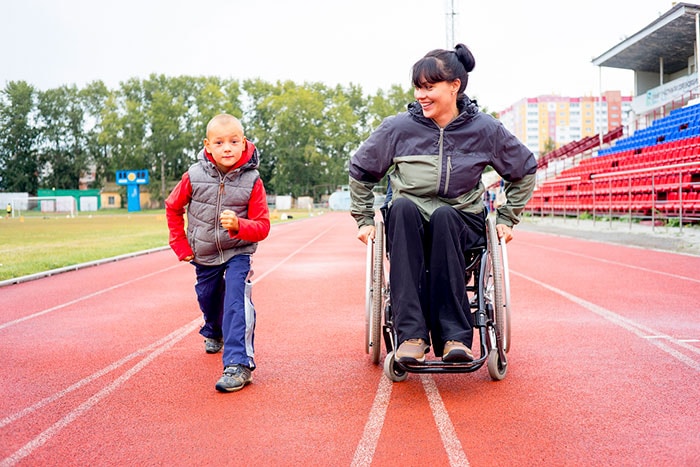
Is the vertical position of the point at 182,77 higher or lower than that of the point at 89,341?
higher

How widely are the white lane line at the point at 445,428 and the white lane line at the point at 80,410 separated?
5.85 ft

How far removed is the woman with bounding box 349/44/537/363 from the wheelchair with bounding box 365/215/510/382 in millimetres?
67

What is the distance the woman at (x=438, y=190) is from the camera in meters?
3.71

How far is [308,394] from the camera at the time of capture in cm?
378

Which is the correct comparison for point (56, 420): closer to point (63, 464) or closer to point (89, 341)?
point (63, 464)

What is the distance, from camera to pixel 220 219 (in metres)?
4.07

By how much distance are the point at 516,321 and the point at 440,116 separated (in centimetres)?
282

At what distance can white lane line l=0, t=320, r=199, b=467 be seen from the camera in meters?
2.88

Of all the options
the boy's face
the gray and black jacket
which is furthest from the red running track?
the boy's face

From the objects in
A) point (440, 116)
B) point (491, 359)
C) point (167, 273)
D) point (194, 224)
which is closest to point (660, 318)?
point (491, 359)

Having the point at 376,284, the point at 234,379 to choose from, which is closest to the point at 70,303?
the point at 234,379

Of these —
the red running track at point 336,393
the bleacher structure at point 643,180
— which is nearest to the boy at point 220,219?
the red running track at point 336,393

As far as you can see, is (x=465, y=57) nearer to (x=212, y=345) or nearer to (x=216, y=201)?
(x=216, y=201)

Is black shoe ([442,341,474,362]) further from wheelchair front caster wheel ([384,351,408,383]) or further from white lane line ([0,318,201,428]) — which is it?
white lane line ([0,318,201,428])
